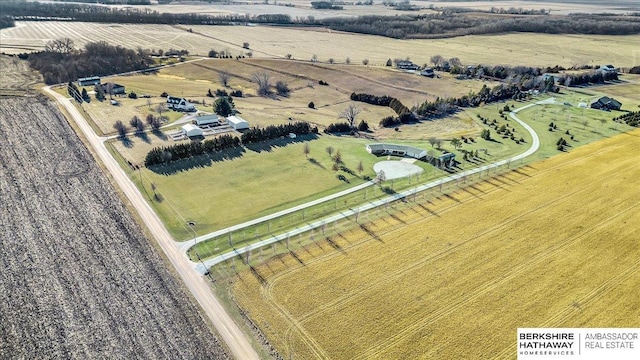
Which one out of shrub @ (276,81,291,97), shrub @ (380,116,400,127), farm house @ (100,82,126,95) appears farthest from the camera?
shrub @ (276,81,291,97)

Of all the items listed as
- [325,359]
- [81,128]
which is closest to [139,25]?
[81,128]

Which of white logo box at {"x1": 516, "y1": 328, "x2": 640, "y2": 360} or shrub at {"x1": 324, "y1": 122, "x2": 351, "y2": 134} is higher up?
shrub at {"x1": 324, "y1": 122, "x2": 351, "y2": 134}

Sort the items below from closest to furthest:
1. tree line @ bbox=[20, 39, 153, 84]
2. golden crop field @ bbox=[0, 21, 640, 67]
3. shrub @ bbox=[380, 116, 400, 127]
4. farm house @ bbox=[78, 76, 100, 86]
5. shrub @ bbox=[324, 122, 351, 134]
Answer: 1. shrub @ bbox=[324, 122, 351, 134]
2. shrub @ bbox=[380, 116, 400, 127]
3. farm house @ bbox=[78, 76, 100, 86]
4. tree line @ bbox=[20, 39, 153, 84]
5. golden crop field @ bbox=[0, 21, 640, 67]

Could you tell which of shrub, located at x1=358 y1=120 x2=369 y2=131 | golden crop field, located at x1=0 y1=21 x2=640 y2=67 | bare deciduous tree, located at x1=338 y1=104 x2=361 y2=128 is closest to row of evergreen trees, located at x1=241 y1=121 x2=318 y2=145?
bare deciduous tree, located at x1=338 y1=104 x2=361 y2=128

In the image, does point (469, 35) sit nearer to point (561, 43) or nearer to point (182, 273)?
point (561, 43)

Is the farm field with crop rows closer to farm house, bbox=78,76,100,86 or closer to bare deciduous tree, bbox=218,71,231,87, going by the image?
farm house, bbox=78,76,100,86
